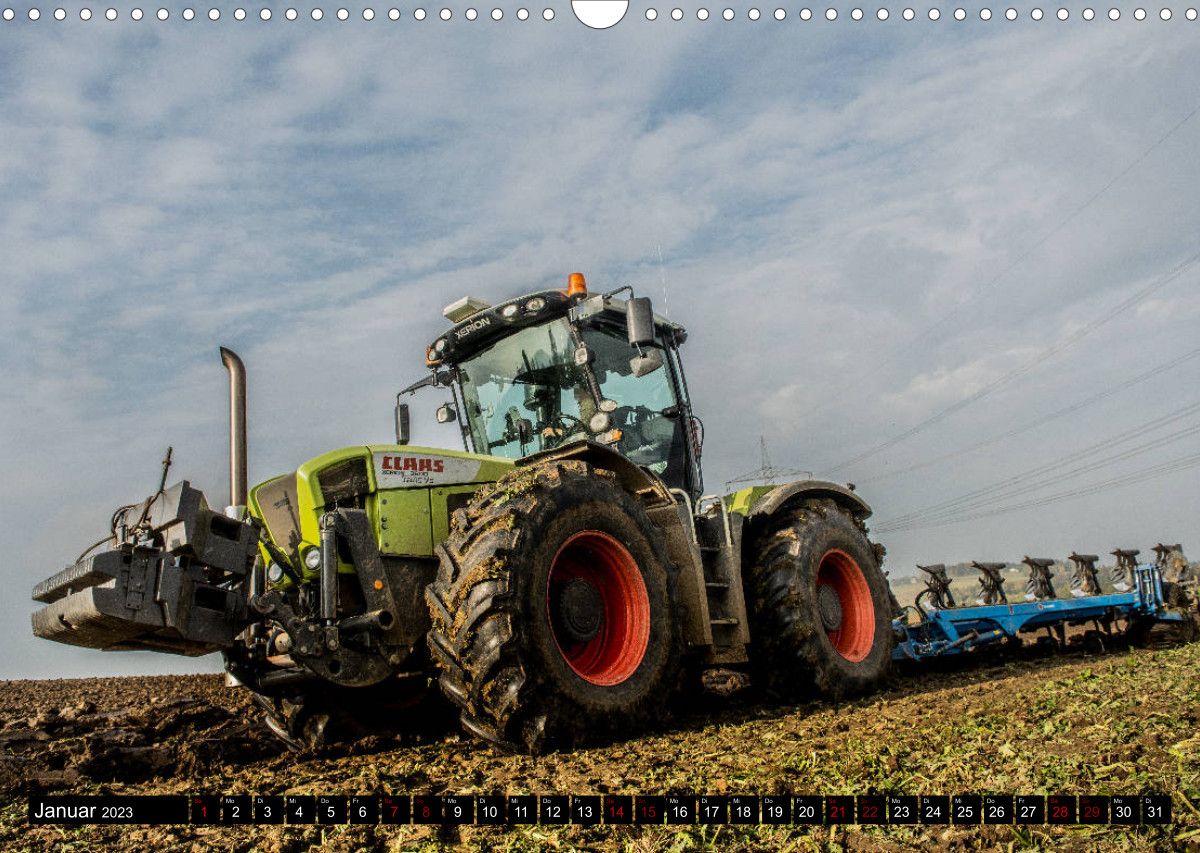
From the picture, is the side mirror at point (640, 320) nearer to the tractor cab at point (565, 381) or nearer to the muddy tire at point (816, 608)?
the tractor cab at point (565, 381)

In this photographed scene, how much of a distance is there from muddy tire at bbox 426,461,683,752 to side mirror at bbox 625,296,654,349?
3.58 ft

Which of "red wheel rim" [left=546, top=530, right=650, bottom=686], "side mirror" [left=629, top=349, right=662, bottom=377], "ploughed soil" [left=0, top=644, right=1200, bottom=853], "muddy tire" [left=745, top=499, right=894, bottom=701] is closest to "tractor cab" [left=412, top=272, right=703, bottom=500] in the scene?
"side mirror" [left=629, top=349, right=662, bottom=377]

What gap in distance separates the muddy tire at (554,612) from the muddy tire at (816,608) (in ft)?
4.70

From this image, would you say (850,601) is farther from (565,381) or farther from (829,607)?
(565,381)

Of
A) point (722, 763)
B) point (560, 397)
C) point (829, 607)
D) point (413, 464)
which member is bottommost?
point (722, 763)

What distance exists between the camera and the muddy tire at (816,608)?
6.65 metres

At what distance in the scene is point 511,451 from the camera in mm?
7535

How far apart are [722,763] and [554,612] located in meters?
1.31

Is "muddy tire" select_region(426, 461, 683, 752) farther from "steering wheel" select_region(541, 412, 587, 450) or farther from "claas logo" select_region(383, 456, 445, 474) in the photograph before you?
"steering wheel" select_region(541, 412, 587, 450)

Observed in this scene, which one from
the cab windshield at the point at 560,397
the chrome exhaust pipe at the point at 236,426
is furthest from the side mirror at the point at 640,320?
the chrome exhaust pipe at the point at 236,426

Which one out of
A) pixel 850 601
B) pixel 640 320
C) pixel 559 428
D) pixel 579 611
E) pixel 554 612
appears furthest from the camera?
pixel 850 601

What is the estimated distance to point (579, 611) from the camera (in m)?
5.19

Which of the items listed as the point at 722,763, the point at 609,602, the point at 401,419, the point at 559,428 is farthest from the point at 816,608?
the point at 401,419

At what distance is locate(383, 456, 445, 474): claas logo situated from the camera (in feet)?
18.5
